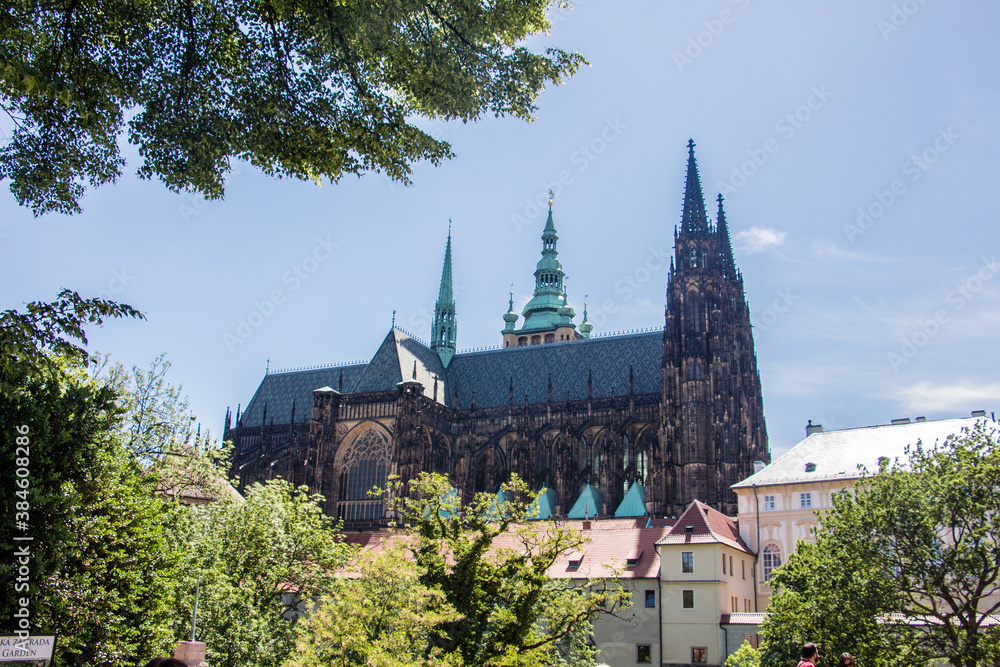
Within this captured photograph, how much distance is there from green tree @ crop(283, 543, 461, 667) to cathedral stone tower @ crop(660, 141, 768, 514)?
3401 cm

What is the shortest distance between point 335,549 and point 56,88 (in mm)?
32055

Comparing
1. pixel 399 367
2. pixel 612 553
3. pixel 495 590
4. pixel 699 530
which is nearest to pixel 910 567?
pixel 495 590

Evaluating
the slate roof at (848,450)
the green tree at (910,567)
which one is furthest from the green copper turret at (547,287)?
A: the green tree at (910,567)

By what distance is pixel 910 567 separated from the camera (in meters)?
26.5

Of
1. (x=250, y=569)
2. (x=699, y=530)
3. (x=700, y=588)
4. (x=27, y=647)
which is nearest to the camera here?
(x=27, y=647)

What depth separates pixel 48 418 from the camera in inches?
677

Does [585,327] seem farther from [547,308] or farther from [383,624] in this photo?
[383,624]

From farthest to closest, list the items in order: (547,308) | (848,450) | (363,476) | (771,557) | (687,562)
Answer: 1. (547,308)
2. (363,476)
3. (848,450)
4. (771,557)
5. (687,562)

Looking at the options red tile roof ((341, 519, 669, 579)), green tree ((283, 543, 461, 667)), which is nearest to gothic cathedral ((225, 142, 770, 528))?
red tile roof ((341, 519, 669, 579))

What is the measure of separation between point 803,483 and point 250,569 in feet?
97.1

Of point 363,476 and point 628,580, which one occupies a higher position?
point 363,476

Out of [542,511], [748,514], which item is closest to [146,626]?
[748,514]

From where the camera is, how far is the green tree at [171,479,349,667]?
3073 centimetres

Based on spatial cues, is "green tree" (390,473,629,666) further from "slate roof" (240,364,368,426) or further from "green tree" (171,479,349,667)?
"slate roof" (240,364,368,426)
